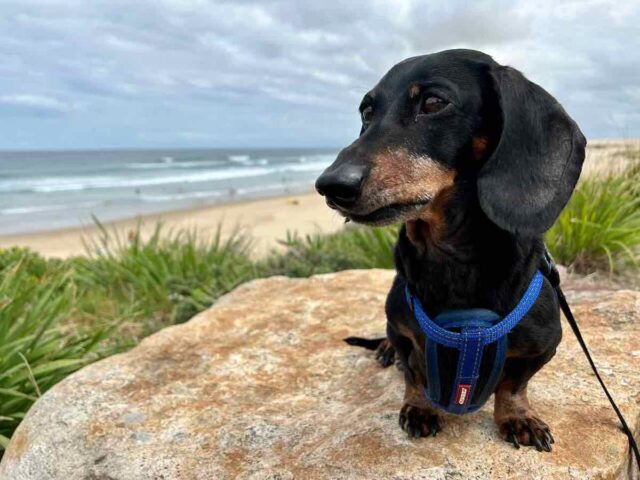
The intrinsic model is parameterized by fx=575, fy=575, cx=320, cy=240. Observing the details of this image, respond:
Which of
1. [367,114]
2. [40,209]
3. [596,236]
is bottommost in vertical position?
[40,209]

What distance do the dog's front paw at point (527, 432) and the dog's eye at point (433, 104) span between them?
1145mm

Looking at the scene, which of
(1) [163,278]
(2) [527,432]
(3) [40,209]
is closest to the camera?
(2) [527,432]

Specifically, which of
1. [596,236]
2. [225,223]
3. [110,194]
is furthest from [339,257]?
[110,194]

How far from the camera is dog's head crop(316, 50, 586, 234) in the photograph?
1688 mm

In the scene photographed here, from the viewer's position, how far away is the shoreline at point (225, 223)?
12.5m

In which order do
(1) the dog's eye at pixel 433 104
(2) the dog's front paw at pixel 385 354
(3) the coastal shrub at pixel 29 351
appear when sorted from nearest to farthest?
(1) the dog's eye at pixel 433 104 → (2) the dog's front paw at pixel 385 354 → (3) the coastal shrub at pixel 29 351

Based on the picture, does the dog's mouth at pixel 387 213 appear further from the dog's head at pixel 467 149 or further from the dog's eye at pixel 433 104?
the dog's eye at pixel 433 104

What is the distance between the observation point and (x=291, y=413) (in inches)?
102

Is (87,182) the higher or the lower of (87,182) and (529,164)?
the lower

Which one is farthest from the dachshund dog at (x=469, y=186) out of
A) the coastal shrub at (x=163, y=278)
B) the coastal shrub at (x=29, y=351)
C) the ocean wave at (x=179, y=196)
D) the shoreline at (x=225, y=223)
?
the ocean wave at (x=179, y=196)

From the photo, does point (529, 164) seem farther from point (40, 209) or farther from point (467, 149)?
point (40, 209)

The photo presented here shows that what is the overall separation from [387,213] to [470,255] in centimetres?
39

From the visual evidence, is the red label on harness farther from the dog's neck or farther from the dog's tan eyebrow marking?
the dog's tan eyebrow marking

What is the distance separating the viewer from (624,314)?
3145 mm
